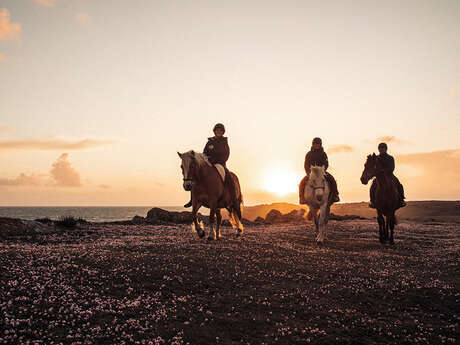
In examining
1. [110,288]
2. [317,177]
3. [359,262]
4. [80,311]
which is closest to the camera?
[80,311]

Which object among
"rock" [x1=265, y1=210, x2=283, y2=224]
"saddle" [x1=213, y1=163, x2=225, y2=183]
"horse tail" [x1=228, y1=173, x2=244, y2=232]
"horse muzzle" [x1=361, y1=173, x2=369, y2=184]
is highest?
"saddle" [x1=213, y1=163, x2=225, y2=183]

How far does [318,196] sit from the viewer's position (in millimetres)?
16406

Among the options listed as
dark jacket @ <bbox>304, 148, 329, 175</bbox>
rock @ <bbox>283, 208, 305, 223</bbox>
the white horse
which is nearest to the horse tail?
the white horse

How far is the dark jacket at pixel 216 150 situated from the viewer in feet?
53.5

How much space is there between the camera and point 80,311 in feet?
20.9

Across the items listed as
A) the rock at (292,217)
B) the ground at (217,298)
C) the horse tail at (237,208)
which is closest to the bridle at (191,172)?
the ground at (217,298)

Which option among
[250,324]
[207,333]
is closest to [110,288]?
[207,333]

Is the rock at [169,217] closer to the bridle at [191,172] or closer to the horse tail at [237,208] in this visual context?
the horse tail at [237,208]

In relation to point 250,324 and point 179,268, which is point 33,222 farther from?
point 250,324

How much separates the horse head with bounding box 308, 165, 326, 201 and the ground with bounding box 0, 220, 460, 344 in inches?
190

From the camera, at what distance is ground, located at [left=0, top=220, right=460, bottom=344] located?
594cm

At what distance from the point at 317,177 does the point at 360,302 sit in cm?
929

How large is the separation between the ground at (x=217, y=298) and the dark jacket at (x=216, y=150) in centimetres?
563

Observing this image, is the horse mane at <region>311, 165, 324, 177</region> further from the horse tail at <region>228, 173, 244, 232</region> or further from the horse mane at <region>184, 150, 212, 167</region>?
the horse mane at <region>184, 150, 212, 167</region>
